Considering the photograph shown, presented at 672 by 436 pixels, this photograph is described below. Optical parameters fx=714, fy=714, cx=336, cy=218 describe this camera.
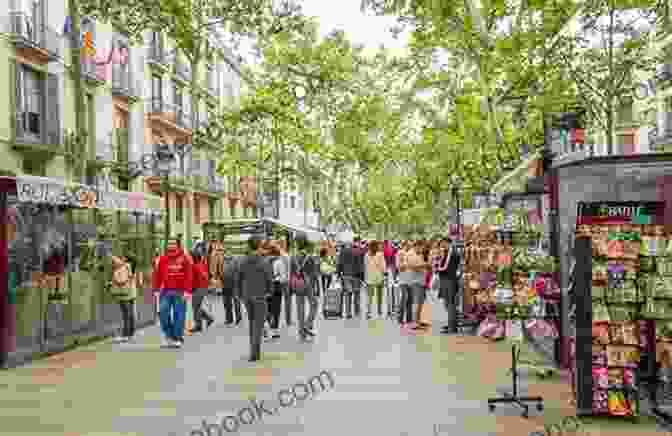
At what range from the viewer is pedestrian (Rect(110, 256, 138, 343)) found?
40.4 feet

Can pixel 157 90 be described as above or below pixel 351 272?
above

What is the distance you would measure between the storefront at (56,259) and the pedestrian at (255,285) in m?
3.02

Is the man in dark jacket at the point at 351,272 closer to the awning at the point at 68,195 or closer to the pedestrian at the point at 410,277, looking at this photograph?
the pedestrian at the point at 410,277

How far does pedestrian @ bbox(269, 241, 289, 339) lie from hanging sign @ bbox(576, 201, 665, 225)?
6.95 metres

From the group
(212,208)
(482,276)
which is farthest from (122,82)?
(482,276)

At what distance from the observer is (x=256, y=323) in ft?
33.4

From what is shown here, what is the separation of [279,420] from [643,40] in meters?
14.2

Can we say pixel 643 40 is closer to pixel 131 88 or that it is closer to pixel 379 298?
pixel 379 298

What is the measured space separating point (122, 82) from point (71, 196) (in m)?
21.0

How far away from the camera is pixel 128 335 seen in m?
12.7

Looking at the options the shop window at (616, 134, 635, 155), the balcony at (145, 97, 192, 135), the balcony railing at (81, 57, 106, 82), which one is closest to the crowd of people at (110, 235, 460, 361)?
the balcony railing at (81, 57, 106, 82)

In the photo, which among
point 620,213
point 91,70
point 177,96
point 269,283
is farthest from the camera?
point 177,96

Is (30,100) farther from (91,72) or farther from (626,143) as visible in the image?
(626,143)

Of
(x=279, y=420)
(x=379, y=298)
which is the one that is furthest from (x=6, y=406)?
(x=379, y=298)
